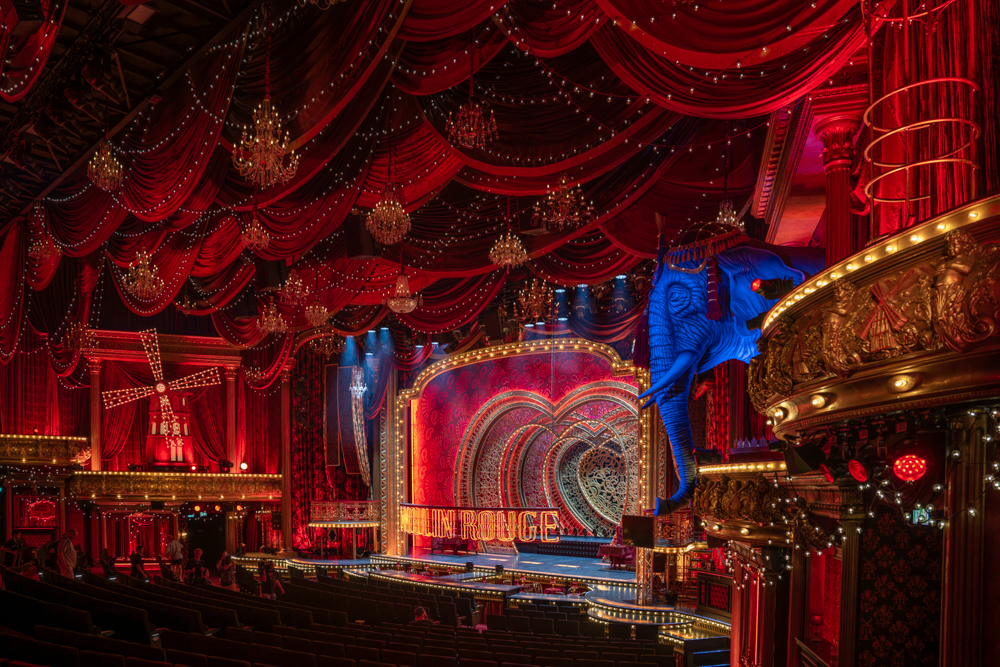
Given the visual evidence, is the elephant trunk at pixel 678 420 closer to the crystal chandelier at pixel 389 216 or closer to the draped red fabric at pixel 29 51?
the crystal chandelier at pixel 389 216

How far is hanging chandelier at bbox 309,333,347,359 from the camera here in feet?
67.8

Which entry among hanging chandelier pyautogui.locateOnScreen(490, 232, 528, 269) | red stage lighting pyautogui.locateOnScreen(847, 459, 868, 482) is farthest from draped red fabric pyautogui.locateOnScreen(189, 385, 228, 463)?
red stage lighting pyautogui.locateOnScreen(847, 459, 868, 482)

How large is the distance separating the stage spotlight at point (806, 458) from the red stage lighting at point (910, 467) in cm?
89

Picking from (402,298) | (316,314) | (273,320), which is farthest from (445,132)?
(273,320)

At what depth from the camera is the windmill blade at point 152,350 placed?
2252cm

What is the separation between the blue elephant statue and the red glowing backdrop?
10.3 meters

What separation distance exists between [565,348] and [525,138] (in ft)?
36.3

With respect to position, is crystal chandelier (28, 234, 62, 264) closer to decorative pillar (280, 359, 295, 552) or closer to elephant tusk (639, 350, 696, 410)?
elephant tusk (639, 350, 696, 410)

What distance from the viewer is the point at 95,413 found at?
849 inches

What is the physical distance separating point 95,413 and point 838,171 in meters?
20.1

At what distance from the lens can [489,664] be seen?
7219 millimetres

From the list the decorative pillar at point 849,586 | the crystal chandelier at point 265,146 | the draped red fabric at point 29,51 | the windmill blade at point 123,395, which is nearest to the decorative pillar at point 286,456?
the windmill blade at point 123,395

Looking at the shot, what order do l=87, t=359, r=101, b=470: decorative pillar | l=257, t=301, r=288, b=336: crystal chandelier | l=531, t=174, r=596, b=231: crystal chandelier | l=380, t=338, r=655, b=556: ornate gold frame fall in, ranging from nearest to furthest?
l=531, t=174, r=596, b=231: crystal chandelier, l=257, t=301, r=288, b=336: crystal chandelier, l=380, t=338, r=655, b=556: ornate gold frame, l=87, t=359, r=101, b=470: decorative pillar

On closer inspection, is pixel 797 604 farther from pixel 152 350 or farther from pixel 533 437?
pixel 152 350
